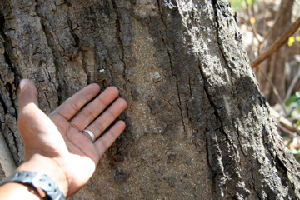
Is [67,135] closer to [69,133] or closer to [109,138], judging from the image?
[69,133]

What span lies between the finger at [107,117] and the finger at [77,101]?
101 mm

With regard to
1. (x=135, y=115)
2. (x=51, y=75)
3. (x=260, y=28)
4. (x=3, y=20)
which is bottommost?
(x=260, y=28)

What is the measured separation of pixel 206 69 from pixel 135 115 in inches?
15.1

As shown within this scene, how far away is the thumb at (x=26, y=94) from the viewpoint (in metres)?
1.07

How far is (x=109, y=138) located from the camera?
119cm

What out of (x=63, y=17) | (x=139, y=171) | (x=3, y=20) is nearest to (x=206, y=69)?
(x=139, y=171)

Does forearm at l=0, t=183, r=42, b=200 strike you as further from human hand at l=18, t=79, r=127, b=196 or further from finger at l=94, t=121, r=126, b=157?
finger at l=94, t=121, r=126, b=157

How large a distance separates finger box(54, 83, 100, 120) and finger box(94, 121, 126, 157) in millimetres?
171

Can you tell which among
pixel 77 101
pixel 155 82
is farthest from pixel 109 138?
pixel 155 82

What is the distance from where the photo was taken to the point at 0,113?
1303 mm

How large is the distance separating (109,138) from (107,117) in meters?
0.09

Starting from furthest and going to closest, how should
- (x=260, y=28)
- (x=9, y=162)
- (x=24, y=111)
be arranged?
1. (x=260, y=28)
2. (x=9, y=162)
3. (x=24, y=111)

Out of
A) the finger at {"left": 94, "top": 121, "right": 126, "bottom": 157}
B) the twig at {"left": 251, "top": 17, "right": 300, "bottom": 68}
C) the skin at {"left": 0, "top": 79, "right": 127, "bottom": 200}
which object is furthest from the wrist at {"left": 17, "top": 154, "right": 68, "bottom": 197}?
the twig at {"left": 251, "top": 17, "right": 300, "bottom": 68}

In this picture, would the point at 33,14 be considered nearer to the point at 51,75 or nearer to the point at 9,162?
the point at 51,75
